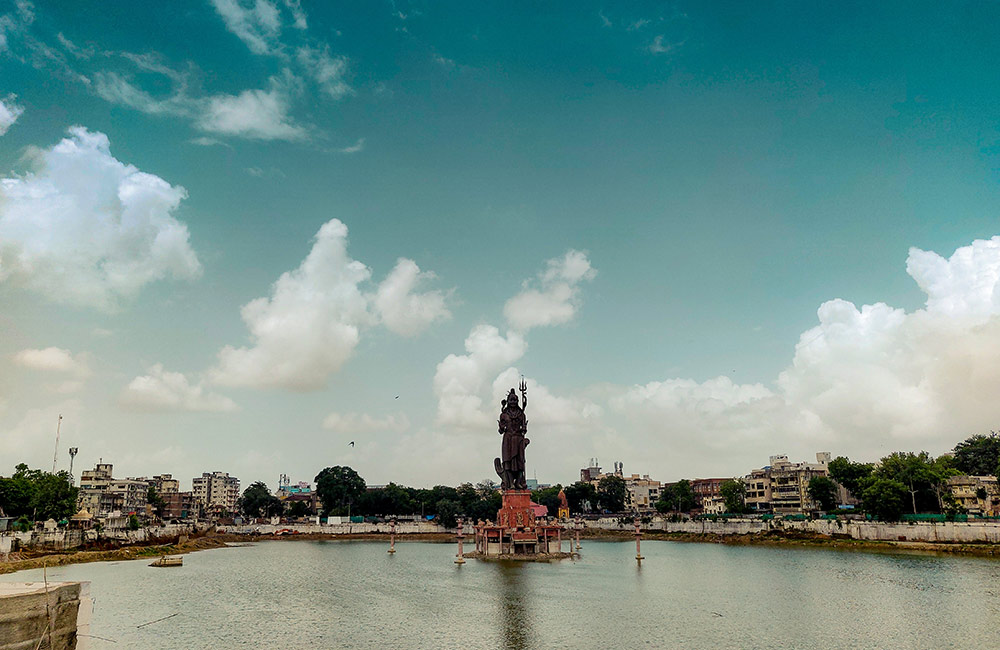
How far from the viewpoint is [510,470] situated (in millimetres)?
95375

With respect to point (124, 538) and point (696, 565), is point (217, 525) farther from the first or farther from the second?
point (696, 565)

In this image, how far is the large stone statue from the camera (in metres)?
94.8

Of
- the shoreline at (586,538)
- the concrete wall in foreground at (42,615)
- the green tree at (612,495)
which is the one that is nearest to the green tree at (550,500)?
the green tree at (612,495)

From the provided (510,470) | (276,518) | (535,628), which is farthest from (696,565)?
(276,518)

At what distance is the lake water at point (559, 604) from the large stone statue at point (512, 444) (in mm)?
14645

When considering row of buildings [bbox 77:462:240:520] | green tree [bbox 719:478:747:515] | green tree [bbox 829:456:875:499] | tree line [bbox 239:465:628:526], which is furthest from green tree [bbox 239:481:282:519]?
green tree [bbox 829:456:875:499]

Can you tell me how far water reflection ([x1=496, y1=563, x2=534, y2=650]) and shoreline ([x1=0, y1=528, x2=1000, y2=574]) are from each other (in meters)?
30.5

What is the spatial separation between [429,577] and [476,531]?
24.5 m

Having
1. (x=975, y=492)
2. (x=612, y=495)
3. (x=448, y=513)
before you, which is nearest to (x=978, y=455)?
(x=975, y=492)

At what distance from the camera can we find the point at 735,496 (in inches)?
5778

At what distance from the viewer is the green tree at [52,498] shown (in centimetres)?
9669

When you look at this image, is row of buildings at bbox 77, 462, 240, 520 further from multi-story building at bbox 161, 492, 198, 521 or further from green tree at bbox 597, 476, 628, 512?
green tree at bbox 597, 476, 628, 512

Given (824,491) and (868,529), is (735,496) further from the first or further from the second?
(868,529)

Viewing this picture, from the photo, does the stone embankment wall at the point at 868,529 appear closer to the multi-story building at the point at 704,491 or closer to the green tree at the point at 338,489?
the multi-story building at the point at 704,491
